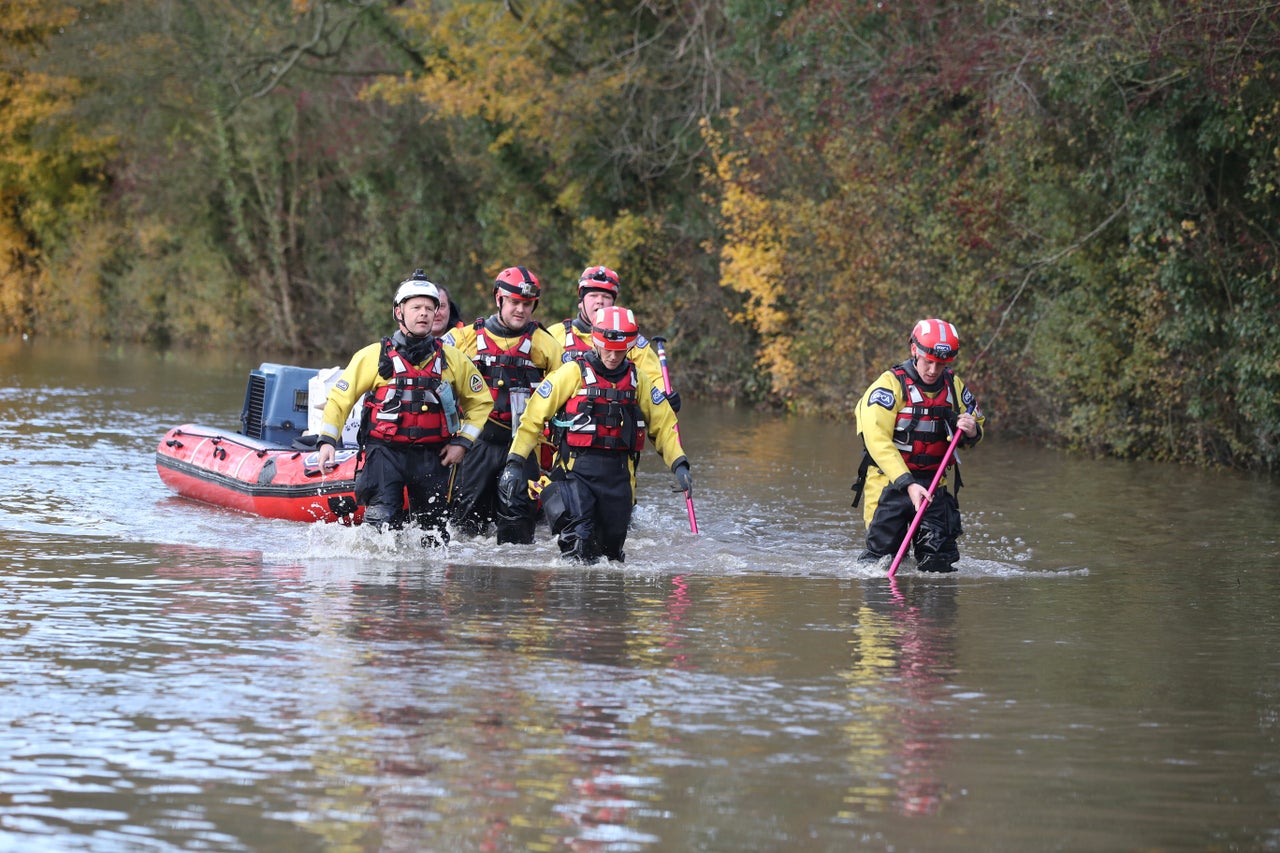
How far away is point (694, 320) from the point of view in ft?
98.2

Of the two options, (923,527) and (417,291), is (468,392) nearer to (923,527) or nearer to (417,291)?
(417,291)

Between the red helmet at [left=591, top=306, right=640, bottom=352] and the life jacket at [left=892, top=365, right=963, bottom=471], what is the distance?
5.32ft

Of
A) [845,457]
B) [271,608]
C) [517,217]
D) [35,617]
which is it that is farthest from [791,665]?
[517,217]

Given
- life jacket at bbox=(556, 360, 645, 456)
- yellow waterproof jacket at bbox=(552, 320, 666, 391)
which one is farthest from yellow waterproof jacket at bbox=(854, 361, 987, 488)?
yellow waterproof jacket at bbox=(552, 320, 666, 391)

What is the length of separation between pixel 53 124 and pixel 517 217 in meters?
18.1

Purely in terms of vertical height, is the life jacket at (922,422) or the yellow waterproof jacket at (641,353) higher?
the yellow waterproof jacket at (641,353)

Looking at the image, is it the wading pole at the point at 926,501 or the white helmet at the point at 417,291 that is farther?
the white helmet at the point at 417,291

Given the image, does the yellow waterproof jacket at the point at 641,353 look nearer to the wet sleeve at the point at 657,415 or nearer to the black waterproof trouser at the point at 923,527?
the wet sleeve at the point at 657,415

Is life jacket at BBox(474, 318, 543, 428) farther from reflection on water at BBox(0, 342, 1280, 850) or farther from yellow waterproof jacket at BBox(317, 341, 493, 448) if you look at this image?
reflection on water at BBox(0, 342, 1280, 850)

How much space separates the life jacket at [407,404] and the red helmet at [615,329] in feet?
3.68

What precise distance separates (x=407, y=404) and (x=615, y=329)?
142cm

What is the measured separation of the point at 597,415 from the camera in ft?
34.7

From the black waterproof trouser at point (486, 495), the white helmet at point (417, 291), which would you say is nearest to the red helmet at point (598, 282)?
the black waterproof trouser at point (486, 495)

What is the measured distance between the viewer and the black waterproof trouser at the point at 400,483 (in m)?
11.0
